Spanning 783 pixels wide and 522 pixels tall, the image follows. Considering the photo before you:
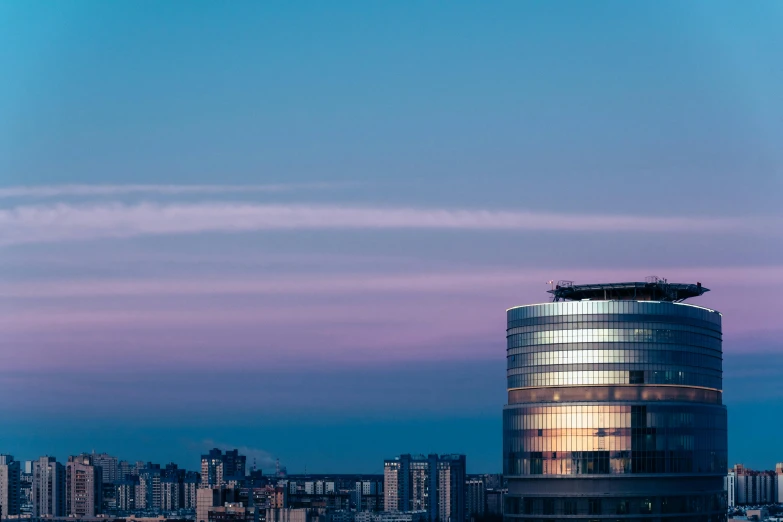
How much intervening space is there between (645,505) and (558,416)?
1450 centimetres

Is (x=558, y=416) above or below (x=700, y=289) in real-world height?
below

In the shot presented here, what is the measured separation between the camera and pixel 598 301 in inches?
6678

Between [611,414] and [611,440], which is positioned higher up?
[611,414]

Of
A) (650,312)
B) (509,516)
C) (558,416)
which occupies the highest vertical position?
(650,312)

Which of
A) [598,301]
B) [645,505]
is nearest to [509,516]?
[645,505]

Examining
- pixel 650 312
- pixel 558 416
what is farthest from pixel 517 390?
pixel 650 312

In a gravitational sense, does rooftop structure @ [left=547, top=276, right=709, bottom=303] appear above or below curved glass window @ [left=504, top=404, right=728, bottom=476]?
above

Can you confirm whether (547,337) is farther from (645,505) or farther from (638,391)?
(645,505)

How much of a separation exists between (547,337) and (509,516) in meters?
23.1

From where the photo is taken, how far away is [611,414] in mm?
168875

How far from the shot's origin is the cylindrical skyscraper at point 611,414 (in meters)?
168

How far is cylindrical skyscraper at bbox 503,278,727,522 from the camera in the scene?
168500mm

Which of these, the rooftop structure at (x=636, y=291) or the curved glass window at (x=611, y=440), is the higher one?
the rooftop structure at (x=636, y=291)

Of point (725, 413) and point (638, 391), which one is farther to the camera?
point (725, 413)
